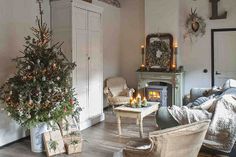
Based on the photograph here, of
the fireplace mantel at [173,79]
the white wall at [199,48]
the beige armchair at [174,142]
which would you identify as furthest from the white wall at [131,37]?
the beige armchair at [174,142]

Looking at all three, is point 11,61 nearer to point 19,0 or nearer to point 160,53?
point 19,0

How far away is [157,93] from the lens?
6.87 metres

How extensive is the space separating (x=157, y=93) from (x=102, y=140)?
2651 millimetres

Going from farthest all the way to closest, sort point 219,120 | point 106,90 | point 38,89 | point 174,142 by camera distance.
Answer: point 106,90, point 38,89, point 219,120, point 174,142

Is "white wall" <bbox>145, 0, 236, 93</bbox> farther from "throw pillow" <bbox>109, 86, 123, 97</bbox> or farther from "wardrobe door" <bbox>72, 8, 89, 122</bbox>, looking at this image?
"wardrobe door" <bbox>72, 8, 89, 122</bbox>

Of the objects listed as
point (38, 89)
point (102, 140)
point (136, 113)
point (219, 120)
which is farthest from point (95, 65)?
point (219, 120)

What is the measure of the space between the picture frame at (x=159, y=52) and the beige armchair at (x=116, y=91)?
0.85m

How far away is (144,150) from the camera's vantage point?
254 cm

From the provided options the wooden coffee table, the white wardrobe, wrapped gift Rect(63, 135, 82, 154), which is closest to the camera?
wrapped gift Rect(63, 135, 82, 154)

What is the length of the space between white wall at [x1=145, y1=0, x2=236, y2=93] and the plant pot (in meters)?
4.13

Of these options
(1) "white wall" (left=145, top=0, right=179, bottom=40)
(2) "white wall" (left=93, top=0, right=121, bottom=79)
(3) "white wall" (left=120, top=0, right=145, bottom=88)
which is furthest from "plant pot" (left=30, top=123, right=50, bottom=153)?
(1) "white wall" (left=145, top=0, right=179, bottom=40)

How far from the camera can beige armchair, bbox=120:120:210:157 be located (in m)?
2.42

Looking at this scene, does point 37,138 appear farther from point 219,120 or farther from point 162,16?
point 162,16

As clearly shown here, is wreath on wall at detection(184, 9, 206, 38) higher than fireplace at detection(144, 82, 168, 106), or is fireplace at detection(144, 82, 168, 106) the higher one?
wreath on wall at detection(184, 9, 206, 38)
